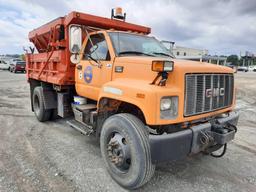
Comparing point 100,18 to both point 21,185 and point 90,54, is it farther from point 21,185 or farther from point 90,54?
point 21,185

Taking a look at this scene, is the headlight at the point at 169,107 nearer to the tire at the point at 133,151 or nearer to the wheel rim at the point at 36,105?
the tire at the point at 133,151

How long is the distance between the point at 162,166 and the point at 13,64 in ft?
95.4

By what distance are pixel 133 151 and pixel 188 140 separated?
713 mm

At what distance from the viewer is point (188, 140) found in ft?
8.89

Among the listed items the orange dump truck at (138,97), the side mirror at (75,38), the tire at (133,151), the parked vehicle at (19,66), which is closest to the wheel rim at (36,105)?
the orange dump truck at (138,97)

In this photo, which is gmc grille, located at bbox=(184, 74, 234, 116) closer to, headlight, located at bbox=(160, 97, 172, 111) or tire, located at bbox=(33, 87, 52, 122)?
headlight, located at bbox=(160, 97, 172, 111)

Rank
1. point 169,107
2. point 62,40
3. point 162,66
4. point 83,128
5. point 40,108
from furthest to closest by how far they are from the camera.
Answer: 1. point 40,108
2. point 62,40
3. point 83,128
4. point 169,107
5. point 162,66

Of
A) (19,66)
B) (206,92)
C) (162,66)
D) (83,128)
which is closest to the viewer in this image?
(162,66)

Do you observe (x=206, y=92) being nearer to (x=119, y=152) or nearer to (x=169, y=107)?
(x=169, y=107)

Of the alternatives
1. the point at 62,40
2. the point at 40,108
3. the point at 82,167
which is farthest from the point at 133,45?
the point at 40,108

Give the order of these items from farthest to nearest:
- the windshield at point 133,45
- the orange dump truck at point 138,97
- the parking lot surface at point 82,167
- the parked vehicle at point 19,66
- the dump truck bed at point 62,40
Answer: the parked vehicle at point 19,66, the dump truck bed at point 62,40, the windshield at point 133,45, the parking lot surface at point 82,167, the orange dump truck at point 138,97

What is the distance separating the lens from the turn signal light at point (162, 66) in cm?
254

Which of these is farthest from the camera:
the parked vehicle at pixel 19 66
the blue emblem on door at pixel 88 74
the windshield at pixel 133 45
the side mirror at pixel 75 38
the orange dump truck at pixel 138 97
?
the parked vehicle at pixel 19 66

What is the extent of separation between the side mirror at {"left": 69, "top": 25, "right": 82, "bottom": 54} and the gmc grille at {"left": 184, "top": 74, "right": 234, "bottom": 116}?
96.0 inches
